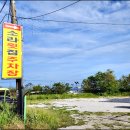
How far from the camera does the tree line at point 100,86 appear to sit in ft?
185

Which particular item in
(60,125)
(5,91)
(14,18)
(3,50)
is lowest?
(60,125)

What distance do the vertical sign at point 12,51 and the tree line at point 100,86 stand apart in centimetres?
3954

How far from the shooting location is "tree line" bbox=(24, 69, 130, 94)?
56375 millimetres

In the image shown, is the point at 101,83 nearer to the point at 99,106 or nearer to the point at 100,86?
the point at 100,86

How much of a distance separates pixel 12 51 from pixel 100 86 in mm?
42780

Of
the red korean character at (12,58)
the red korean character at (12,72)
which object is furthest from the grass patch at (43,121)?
the red korean character at (12,58)

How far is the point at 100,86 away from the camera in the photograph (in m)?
58.4

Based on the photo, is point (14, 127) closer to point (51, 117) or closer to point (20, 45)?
point (51, 117)

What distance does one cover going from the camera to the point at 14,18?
1733cm

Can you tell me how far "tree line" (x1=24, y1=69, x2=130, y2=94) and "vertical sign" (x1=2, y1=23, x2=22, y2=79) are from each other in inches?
1557

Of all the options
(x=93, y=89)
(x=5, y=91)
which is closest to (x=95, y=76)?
(x=93, y=89)

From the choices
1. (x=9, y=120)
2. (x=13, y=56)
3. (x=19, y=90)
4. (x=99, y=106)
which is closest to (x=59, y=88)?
(x=99, y=106)

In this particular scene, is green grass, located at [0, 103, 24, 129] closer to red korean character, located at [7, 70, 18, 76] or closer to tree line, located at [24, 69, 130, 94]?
red korean character, located at [7, 70, 18, 76]

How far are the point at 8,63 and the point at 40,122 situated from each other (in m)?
3.11
